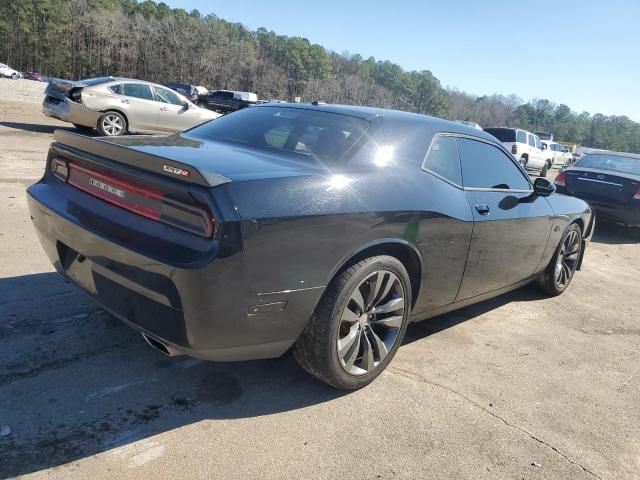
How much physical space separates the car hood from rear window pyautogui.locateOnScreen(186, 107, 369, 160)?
0.42 feet

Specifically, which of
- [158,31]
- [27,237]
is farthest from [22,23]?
[27,237]

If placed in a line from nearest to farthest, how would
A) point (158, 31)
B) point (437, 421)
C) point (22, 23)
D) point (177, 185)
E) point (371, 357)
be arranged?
point (177, 185), point (437, 421), point (371, 357), point (22, 23), point (158, 31)

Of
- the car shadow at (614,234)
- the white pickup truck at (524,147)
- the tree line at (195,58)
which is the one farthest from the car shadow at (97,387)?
the tree line at (195,58)

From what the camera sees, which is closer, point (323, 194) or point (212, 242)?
point (212, 242)

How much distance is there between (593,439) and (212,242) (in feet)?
7.44

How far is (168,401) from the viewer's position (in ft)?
8.44

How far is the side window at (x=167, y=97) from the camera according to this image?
12.6 metres

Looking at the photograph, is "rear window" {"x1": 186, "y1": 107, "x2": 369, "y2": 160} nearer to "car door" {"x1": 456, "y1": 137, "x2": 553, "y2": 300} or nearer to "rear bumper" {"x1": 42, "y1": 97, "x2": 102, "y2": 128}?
"car door" {"x1": 456, "y1": 137, "x2": 553, "y2": 300}

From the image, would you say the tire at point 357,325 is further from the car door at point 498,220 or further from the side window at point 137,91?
the side window at point 137,91

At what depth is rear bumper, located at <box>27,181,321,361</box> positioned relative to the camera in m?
A: 2.10

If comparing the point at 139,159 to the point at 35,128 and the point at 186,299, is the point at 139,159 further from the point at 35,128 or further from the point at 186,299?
the point at 35,128

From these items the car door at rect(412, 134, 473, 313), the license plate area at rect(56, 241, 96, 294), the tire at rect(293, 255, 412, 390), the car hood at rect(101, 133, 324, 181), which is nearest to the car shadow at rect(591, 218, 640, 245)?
the car door at rect(412, 134, 473, 313)

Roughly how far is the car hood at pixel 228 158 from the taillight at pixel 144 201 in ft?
0.59

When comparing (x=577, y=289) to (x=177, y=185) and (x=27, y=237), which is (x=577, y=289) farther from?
(x=27, y=237)
